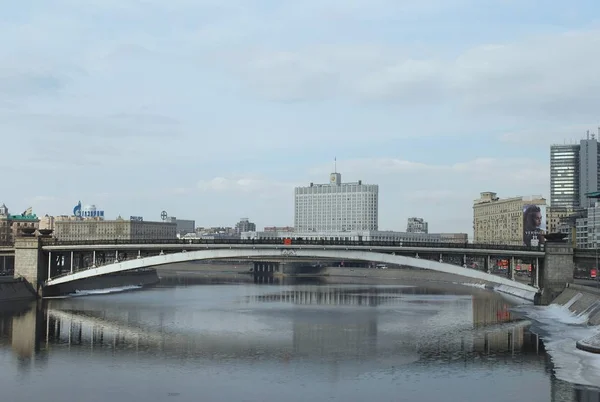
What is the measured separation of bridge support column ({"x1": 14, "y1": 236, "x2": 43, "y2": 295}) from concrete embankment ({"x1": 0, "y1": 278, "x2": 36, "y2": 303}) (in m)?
1.16

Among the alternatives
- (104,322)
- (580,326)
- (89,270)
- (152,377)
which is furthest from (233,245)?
(152,377)

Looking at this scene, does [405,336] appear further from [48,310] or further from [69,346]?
[48,310]

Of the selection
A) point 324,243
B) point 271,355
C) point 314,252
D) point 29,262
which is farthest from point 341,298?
point 271,355

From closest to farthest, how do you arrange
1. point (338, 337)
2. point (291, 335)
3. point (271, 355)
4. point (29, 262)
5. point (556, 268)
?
point (271, 355) → point (338, 337) → point (291, 335) → point (556, 268) → point (29, 262)

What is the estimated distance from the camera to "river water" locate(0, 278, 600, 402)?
42344mm

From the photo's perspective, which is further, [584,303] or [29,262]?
[29,262]

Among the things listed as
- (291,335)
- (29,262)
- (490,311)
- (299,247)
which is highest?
(299,247)

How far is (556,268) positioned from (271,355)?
51.0 m

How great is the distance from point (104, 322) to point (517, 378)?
1806 inches

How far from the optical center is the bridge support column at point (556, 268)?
302 feet

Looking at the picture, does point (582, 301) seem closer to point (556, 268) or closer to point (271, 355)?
point (556, 268)

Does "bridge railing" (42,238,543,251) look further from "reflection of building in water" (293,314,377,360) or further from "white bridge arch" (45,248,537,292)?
"reflection of building in water" (293,314,377,360)

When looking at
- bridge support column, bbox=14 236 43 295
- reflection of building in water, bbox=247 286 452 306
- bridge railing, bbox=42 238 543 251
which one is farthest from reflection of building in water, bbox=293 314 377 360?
bridge support column, bbox=14 236 43 295

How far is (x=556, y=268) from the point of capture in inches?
3639
